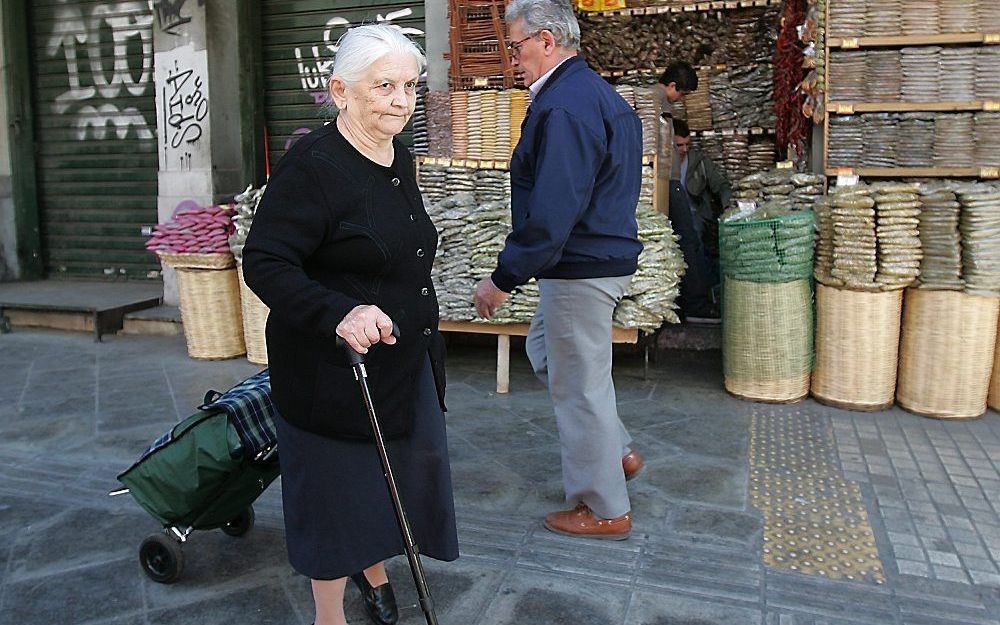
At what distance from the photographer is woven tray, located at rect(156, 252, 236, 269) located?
252 inches

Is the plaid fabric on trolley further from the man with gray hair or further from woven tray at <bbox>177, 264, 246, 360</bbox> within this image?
woven tray at <bbox>177, 264, 246, 360</bbox>

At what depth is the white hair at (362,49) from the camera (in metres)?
2.21

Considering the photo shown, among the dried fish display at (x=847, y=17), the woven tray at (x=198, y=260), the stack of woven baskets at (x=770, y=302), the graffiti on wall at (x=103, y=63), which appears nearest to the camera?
the stack of woven baskets at (x=770, y=302)

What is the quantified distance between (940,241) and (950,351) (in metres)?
0.62

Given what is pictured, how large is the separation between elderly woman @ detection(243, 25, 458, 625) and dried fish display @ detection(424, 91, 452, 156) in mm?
4158

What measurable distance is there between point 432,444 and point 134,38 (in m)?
7.87

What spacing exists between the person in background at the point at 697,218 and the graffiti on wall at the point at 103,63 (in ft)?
18.0

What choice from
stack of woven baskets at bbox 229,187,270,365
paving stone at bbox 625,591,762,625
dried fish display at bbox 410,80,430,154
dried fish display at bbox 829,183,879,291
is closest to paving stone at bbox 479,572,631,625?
paving stone at bbox 625,591,762,625

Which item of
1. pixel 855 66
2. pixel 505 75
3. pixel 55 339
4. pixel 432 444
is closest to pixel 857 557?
pixel 432 444

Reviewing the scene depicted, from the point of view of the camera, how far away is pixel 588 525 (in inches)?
135

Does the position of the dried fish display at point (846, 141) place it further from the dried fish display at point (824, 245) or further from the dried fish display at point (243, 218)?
the dried fish display at point (243, 218)

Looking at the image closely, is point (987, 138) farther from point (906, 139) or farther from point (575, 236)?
point (575, 236)

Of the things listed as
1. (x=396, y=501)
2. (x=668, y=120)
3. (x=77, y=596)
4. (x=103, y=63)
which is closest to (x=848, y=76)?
(x=668, y=120)

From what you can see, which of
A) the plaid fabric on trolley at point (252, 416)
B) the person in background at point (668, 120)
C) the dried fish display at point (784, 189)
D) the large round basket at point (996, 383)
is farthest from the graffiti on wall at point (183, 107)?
the large round basket at point (996, 383)
